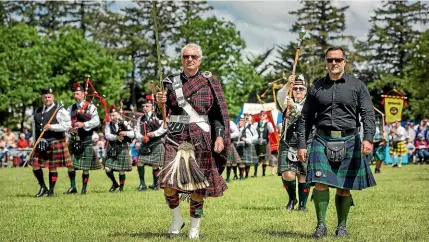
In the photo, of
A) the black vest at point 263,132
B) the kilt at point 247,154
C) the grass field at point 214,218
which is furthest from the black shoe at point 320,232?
the black vest at point 263,132

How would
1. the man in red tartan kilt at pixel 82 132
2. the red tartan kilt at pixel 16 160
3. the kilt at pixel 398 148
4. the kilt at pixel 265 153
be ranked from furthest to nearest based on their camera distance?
the red tartan kilt at pixel 16 160, the kilt at pixel 398 148, the kilt at pixel 265 153, the man in red tartan kilt at pixel 82 132

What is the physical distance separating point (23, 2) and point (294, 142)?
43.1 metres

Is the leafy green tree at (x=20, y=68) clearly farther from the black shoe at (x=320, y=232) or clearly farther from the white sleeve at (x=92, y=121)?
the black shoe at (x=320, y=232)

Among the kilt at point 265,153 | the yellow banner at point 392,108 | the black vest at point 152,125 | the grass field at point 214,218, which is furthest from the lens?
the yellow banner at point 392,108

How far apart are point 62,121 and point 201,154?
5839mm

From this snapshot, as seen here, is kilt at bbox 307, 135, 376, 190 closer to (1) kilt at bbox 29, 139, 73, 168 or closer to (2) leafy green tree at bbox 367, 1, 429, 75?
(1) kilt at bbox 29, 139, 73, 168

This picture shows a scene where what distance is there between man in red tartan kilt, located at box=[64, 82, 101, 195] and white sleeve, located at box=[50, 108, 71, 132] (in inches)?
17.9

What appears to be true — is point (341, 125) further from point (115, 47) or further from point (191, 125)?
point (115, 47)

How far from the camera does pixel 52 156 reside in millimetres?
12305

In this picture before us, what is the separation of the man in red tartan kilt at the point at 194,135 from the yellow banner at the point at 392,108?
2349cm

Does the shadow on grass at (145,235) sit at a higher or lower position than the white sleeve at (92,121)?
lower

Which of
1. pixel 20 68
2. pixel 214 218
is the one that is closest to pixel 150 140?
pixel 214 218

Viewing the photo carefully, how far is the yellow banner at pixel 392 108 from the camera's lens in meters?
29.4

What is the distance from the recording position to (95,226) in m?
7.73
